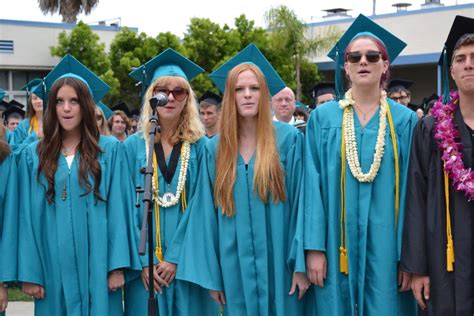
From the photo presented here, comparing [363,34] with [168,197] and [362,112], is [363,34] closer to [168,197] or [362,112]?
[362,112]

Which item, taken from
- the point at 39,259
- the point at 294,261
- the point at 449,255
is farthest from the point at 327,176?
the point at 39,259

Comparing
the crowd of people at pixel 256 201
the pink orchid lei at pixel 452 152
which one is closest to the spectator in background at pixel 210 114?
the crowd of people at pixel 256 201

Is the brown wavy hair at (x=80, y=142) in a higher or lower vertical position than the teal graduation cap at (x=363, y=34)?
lower

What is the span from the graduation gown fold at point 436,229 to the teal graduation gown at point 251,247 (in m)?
0.83

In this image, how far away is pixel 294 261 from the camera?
4965mm

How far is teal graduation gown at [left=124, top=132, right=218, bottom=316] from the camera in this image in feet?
17.2

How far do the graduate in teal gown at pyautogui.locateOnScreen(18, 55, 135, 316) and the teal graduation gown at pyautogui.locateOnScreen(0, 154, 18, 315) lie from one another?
0.05 meters

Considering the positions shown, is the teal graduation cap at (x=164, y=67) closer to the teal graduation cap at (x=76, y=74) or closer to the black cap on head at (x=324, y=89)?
the teal graduation cap at (x=76, y=74)

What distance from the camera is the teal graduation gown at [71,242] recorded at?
5137 millimetres

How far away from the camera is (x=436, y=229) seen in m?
4.49

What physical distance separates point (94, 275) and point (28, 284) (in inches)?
19.0

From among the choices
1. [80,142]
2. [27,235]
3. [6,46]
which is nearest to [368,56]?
[80,142]

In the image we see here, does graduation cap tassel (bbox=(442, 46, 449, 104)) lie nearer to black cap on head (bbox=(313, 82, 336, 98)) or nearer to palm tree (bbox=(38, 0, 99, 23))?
black cap on head (bbox=(313, 82, 336, 98))

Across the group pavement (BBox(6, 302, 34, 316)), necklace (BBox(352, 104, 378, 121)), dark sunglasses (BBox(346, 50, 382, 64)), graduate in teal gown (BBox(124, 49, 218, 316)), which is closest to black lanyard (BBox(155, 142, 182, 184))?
graduate in teal gown (BBox(124, 49, 218, 316))
